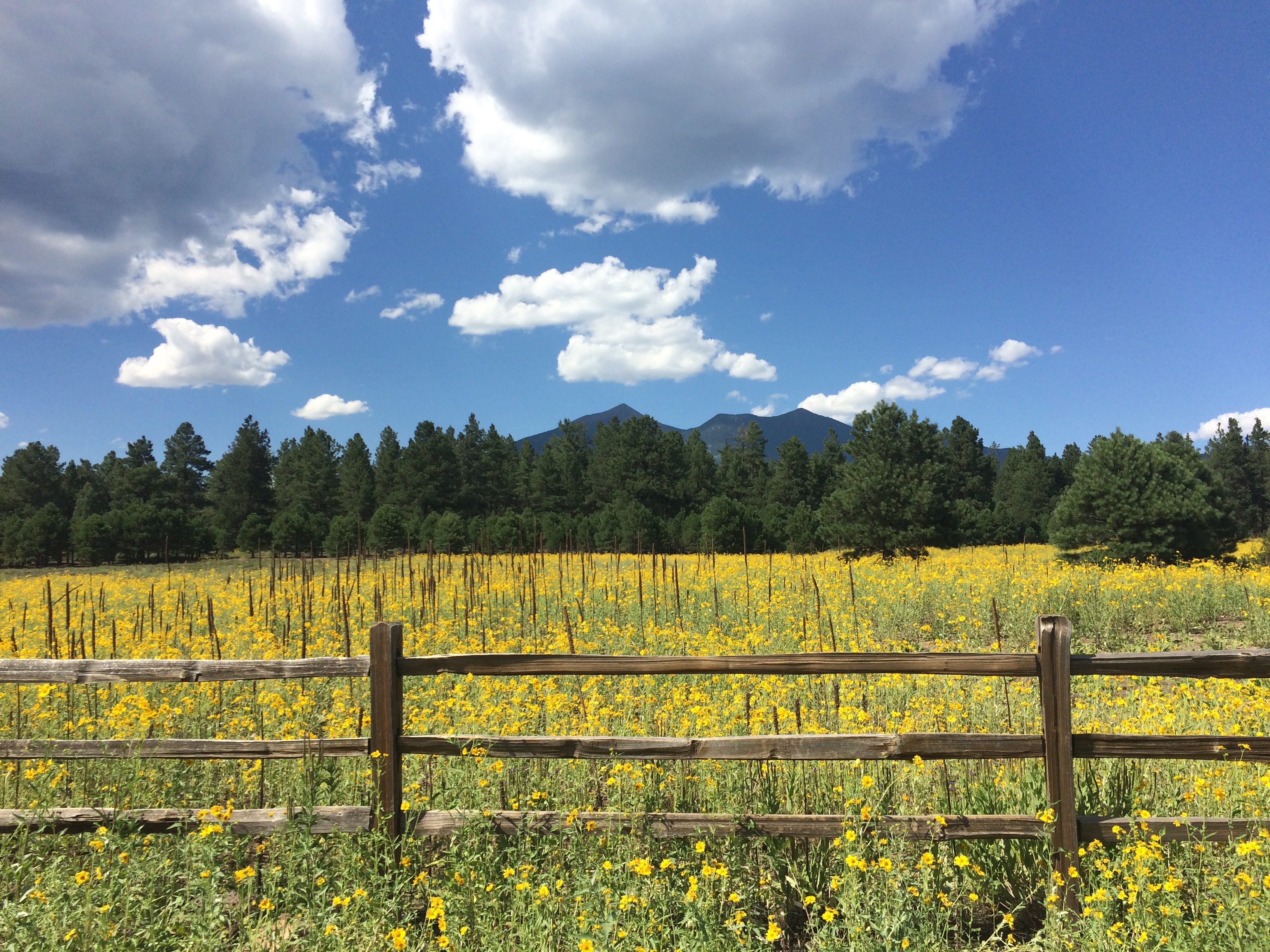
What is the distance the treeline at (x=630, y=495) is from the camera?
2206 centimetres

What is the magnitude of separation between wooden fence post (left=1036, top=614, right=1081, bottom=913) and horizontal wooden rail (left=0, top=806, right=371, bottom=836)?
381 cm

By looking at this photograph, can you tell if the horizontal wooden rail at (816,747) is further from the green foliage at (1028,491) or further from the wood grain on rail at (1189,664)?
the green foliage at (1028,491)

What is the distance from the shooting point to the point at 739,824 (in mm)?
3600

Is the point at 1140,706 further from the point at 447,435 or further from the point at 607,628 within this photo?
the point at 447,435

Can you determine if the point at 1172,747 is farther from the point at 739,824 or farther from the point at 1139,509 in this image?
the point at 1139,509

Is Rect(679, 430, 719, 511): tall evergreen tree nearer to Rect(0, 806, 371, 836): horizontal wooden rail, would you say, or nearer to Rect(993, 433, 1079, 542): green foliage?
Rect(993, 433, 1079, 542): green foliage

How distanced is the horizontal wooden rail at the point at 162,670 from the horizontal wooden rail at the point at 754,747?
75 centimetres

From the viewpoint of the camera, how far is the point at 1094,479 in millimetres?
21609

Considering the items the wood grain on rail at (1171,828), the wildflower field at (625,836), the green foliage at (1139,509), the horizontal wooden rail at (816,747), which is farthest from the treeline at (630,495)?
the wood grain on rail at (1171,828)

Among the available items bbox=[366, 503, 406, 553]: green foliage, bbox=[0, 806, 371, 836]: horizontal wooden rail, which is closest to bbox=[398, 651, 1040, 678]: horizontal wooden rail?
bbox=[0, 806, 371, 836]: horizontal wooden rail

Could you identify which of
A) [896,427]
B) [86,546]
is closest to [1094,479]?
[896,427]

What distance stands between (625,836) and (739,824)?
2.07 feet

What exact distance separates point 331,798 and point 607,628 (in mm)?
4723

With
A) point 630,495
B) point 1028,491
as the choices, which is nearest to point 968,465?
point 1028,491
